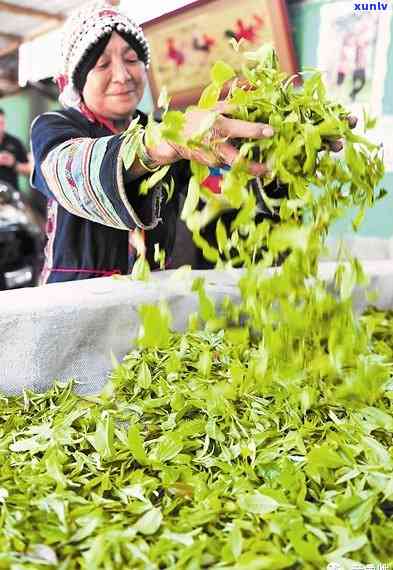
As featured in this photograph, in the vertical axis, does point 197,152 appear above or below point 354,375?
above

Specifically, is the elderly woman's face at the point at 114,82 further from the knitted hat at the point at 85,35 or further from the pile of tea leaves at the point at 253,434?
the pile of tea leaves at the point at 253,434

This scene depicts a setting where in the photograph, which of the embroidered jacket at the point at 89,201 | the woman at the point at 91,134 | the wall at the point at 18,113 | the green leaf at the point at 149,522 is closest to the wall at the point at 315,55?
the woman at the point at 91,134

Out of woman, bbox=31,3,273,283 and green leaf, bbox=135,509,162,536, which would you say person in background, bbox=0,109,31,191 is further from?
green leaf, bbox=135,509,162,536

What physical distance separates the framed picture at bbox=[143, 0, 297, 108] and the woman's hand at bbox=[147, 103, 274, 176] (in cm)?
75

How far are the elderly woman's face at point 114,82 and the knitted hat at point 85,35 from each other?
0.02 metres

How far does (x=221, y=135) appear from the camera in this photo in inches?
30.4

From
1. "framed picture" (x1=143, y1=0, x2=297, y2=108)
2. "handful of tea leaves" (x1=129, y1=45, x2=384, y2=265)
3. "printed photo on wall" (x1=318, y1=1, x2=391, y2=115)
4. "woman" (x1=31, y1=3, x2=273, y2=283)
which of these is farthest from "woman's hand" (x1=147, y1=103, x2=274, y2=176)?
"printed photo on wall" (x1=318, y1=1, x2=391, y2=115)

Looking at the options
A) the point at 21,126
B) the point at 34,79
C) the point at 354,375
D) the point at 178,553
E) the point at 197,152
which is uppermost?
the point at 34,79

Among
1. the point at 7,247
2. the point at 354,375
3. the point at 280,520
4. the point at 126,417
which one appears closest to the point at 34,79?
the point at 7,247

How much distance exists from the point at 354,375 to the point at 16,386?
0.55 metres

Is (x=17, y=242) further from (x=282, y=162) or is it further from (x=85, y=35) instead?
(x=282, y=162)

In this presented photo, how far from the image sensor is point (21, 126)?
1522 mm

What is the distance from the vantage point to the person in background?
1.54 m

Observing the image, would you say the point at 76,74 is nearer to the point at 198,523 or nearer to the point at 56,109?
the point at 56,109
